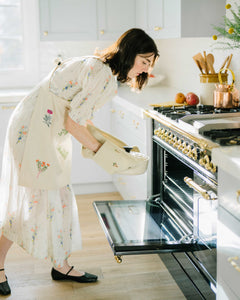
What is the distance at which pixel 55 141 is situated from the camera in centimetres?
228

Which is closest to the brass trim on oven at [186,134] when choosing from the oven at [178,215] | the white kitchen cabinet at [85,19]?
the oven at [178,215]

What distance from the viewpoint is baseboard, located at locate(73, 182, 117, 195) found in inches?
161

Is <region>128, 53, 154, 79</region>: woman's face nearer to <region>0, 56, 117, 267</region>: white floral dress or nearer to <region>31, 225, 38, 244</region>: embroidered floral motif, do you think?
<region>0, 56, 117, 267</region>: white floral dress

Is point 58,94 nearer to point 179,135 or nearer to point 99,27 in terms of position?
point 179,135

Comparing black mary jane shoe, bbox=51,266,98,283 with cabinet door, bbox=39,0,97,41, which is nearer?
black mary jane shoe, bbox=51,266,98,283

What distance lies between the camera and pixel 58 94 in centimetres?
219

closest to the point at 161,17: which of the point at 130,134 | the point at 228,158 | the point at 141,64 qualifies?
the point at 130,134

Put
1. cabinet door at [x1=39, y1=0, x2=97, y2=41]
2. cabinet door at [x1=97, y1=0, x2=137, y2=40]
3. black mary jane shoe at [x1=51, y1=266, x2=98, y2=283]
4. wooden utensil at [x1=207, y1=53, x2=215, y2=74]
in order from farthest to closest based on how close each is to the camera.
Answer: cabinet door at [x1=97, y1=0, x2=137, y2=40], cabinet door at [x1=39, y1=0, x2=97, y2=41], wooden utensil at [x1=207, y1=53, x2=215, y2=74], black mary jane shoe at [x1=51, y1=266, x2=98, y2=283]

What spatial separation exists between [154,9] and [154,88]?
25.0 inches

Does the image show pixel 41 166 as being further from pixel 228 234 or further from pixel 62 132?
pixel 228 234

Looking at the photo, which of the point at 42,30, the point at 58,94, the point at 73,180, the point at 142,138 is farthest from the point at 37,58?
the point at 58,94

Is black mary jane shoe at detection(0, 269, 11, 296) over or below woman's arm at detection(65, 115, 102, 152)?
below

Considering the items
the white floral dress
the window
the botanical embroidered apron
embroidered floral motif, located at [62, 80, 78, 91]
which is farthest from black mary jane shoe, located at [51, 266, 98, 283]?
the window

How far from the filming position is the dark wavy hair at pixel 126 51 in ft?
6.77
